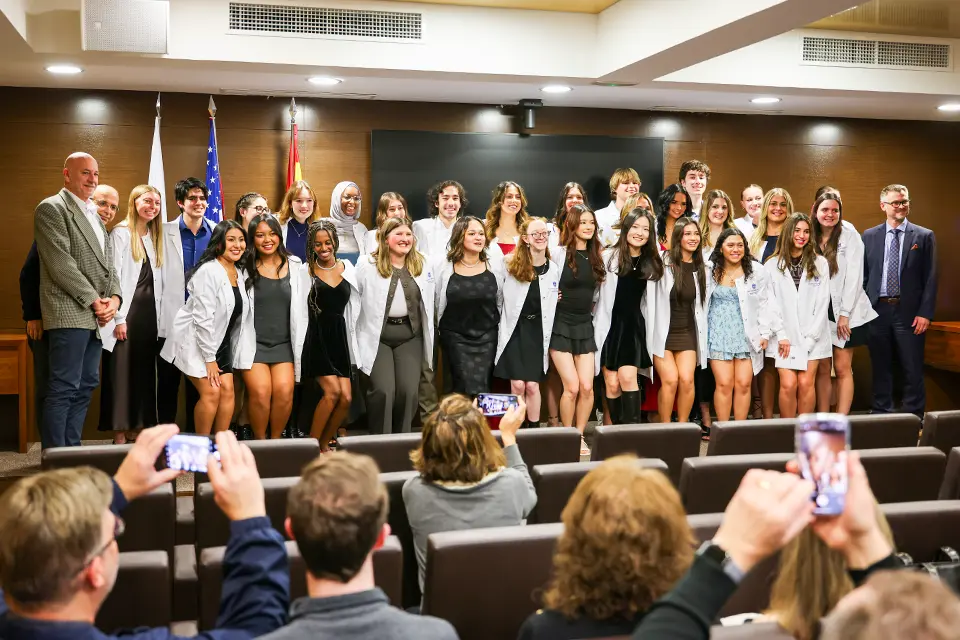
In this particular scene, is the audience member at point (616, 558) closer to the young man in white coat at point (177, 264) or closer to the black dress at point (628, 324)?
the black dress at point (628, 324)

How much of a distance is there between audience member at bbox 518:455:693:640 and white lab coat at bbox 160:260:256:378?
3812 mm

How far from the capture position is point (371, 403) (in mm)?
5473

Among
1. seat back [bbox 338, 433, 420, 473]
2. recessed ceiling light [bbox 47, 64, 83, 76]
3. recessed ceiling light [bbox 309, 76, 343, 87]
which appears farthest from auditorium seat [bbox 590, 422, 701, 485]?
recessed ceiling light [bbox 47, 64, 83, 76]

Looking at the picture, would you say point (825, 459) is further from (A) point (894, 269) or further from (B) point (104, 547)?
(A) point (894, 269)

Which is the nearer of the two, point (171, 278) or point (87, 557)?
point (87, 557)

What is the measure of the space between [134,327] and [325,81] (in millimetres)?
1987

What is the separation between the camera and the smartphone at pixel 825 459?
4.42 ft

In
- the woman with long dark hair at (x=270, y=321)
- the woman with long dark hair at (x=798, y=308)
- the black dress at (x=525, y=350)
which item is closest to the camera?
the woman with long dark hair at (x=270, y=321)

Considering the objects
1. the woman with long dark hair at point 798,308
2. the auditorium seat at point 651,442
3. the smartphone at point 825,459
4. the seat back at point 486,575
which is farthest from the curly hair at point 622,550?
the woman with long dark hair at point 798,308

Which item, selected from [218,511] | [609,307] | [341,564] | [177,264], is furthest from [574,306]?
[341,564]

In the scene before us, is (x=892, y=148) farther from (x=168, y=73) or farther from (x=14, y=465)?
(x=14, y=465)

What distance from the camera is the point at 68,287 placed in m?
4.76

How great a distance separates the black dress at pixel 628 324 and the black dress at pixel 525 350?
18.9 inches

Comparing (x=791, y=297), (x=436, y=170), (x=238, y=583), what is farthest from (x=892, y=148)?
(x=238, y=583)
